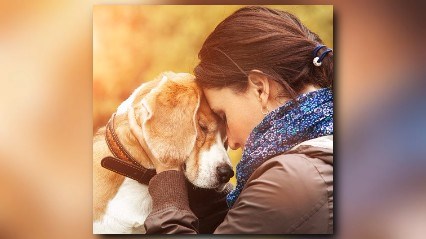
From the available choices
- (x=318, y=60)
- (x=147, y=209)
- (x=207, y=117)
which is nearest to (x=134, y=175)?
(x=147, y=209)

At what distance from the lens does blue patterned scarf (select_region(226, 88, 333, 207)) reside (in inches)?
160

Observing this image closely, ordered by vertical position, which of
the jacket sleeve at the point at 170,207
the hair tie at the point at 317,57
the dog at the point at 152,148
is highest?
the hair tie at the point at 317,57

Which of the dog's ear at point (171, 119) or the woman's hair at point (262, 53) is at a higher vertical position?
the woman's hair at point (262, 53)

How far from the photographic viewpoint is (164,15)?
412cm

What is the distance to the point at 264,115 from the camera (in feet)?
13.4

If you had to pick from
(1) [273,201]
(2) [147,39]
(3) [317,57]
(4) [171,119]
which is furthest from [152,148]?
(3) [317,57]

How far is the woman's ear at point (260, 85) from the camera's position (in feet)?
13.4

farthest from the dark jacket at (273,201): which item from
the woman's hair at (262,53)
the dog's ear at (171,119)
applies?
the woman's hair at (262,53)

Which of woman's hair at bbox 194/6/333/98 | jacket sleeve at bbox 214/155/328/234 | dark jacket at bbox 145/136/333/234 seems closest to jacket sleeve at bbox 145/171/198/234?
dark jacket at bbox 145/136/333/234

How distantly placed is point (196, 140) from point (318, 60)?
72cm

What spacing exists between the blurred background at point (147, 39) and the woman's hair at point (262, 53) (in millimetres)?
47

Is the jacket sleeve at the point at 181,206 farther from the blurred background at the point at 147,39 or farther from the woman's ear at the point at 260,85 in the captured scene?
the woman's ear at the point at 260,85
